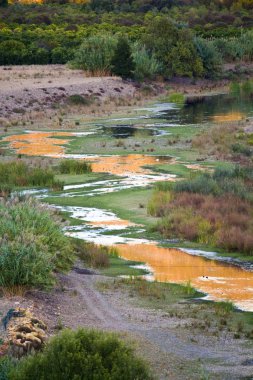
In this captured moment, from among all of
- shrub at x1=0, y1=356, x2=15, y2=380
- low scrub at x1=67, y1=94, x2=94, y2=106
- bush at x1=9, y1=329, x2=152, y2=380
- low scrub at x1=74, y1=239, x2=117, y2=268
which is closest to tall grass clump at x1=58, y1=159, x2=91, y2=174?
low scrub at x1=74, y1=239, x2=117, y2=268

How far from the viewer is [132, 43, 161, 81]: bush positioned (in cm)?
6062

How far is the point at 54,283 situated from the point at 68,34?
68.9 metres

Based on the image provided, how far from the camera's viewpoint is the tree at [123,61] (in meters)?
60.1

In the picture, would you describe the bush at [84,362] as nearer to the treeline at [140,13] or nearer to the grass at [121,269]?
the grass at [121,269]

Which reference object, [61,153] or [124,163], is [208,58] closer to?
[61,153]

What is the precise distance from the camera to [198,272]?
17.6m

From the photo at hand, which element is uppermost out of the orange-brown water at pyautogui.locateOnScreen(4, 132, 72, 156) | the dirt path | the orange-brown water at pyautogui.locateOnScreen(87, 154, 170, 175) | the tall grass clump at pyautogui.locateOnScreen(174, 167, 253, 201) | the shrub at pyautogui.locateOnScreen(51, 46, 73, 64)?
the shrub at pyautogui.locateOnScreen(51, 46, 73, 64)

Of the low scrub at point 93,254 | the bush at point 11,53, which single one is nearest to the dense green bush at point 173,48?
the bush at point 11,53

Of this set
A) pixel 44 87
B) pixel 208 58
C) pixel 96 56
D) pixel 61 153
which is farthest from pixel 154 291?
pixel 208 58

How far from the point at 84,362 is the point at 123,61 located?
52.3m

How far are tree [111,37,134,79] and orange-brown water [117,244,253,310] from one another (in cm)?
4128

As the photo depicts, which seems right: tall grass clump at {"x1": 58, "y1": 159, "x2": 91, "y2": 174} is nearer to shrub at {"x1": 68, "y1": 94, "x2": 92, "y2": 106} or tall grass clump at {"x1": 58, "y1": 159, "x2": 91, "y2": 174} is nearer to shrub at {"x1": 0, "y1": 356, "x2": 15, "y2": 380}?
shrub at {"x1": 0, "y1": 356, "x2": 15, "y2": 380}

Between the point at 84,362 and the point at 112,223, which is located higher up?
the point at 84,362

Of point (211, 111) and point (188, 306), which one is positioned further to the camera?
point (211, 111)
